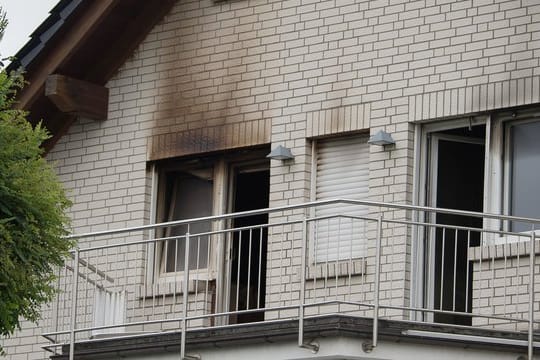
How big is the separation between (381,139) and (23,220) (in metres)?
4.16

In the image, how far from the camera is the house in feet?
58.3

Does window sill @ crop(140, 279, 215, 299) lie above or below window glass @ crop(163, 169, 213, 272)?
below

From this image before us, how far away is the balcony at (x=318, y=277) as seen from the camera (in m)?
17.2

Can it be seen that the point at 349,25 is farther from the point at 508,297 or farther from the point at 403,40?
the point at 508,297

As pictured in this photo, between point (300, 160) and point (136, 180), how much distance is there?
7.86ft

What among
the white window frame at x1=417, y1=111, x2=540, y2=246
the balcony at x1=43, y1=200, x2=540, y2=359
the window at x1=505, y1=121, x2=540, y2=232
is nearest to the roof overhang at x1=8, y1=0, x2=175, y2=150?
the balcony at x1=43, y1=200, x2=540, y2=359

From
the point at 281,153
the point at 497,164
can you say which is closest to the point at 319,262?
the point at 281,153

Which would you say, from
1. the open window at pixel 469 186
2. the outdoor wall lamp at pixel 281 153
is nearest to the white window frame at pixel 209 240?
the outdoor wall lamp at pixel 281 153

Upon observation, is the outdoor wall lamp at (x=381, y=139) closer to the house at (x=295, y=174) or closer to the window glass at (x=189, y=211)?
the house at (x=295, y=174)

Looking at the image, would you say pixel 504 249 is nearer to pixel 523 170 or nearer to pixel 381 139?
pixel 523 170

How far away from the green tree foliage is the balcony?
1523 mm

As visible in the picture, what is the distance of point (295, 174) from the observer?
20.1 metres

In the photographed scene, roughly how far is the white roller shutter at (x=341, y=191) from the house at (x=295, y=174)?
0.02 m

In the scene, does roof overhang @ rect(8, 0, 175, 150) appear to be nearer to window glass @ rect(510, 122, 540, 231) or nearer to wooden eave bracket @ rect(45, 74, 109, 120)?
wooden eave bracket @ rect(45, 74, 109, 120)
